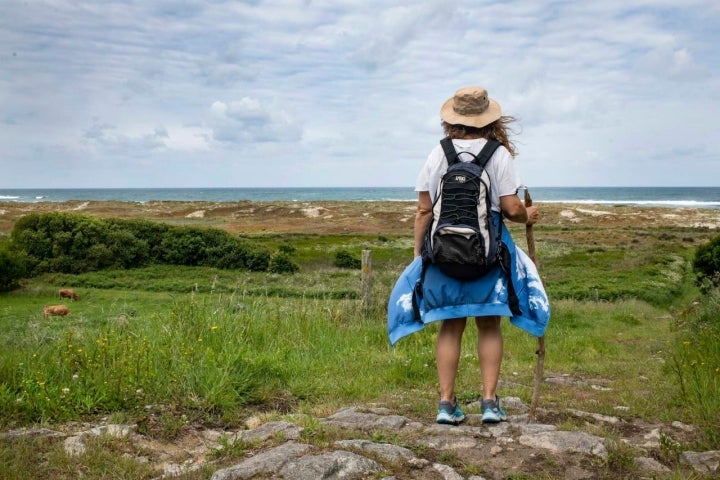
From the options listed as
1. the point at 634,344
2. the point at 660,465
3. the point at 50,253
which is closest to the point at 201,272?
the point at 50,253

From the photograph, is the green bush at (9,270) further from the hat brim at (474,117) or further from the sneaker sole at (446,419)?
the hat brim at (474,117)

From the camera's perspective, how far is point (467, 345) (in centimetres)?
883

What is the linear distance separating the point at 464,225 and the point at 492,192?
0.37 m

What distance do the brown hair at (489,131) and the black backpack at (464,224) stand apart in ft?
0.79

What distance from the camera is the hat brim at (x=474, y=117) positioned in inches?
174

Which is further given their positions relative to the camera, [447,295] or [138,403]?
[138,403]

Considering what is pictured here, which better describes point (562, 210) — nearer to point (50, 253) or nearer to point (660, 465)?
point (50, 253)

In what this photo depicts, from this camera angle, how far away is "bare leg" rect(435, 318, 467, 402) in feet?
15.0

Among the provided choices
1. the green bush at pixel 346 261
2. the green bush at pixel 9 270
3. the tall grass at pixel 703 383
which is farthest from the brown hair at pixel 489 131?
the green bush at pixel 346 261

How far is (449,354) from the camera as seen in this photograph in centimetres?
461

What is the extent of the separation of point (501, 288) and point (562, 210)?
77.9 metres

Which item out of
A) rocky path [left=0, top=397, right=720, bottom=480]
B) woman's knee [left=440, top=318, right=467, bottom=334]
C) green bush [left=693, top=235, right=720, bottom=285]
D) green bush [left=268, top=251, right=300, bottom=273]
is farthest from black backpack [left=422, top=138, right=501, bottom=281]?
green bush [left=268, top=251, right=300, bottom=273]

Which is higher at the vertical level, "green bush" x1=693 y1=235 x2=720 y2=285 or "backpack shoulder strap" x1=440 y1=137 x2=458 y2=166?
"backpack shoulder strap" x1=440 y1=137 x2=458 y2=166

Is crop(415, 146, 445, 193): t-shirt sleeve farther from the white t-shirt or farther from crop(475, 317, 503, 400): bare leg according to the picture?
crop(475, 317, 503, 400): bare leg
